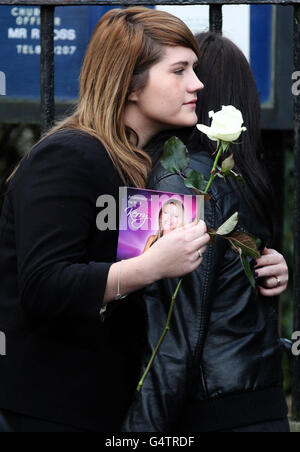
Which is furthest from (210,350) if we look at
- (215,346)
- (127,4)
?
(127,4)

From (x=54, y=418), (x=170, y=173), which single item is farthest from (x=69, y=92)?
(x=54, y=418)

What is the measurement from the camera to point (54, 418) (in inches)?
94.6

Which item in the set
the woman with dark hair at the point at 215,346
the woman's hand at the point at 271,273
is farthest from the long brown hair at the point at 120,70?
the woman's hand at the point at 271,273

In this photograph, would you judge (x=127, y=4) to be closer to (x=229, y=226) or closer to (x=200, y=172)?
(x=200, y=172)

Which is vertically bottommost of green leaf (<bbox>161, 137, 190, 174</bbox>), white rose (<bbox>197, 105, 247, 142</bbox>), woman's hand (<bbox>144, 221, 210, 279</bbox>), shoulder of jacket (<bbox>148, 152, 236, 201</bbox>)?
woman's hand (<bbox>144, 221, 210, 279</bbox>)

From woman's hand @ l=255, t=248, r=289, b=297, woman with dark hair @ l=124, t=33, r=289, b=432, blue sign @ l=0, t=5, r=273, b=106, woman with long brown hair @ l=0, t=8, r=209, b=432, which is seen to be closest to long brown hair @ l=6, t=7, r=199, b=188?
woman with long brown hair @ l=0, t=8, r=209, b=432

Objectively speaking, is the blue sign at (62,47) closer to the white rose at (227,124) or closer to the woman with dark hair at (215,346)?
the woman with dark hair at (215,346)

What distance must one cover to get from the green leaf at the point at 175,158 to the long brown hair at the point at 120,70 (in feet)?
0.54

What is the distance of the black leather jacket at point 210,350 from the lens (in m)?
2.35

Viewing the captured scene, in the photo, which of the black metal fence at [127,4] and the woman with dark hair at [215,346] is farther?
the black metal fence at [127,4]

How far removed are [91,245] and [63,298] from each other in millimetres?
195

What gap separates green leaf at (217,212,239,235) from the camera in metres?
2.27

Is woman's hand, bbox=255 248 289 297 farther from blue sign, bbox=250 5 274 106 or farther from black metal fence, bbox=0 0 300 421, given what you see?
blue sign, bbox=250 5 274 106

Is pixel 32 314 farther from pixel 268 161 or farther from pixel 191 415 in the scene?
pixel 268 161
